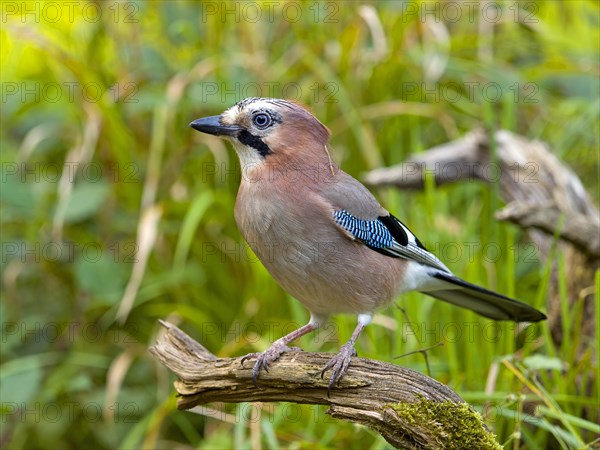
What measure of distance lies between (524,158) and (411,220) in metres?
0.94

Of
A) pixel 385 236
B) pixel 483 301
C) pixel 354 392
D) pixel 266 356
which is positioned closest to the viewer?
pixel 354 392

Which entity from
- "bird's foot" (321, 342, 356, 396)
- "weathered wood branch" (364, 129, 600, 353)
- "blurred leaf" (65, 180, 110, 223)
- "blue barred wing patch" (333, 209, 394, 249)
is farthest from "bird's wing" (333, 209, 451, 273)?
"blurred leaf" (65, 180, 110, 223)

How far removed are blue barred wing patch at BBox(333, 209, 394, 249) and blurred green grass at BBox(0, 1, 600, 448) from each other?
2.05 ft

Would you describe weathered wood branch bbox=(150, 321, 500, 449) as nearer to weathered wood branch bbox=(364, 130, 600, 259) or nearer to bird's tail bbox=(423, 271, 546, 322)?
bird's tail bbox=(423, 271, 546, 322)

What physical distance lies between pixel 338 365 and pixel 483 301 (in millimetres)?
1041

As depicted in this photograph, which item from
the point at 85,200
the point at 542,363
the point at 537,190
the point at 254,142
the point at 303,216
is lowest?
the point at 542,363

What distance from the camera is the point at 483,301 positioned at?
3654mm

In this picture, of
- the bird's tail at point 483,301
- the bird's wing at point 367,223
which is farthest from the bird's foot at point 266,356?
the bird's tail at point 483,301

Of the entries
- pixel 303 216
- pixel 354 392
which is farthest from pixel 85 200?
pixel 354 392

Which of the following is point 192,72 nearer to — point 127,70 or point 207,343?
point 127,70

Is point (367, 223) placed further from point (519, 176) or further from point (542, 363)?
point (519, 176)

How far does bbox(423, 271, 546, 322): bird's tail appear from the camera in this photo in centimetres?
350

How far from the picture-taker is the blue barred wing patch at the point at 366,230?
3.25 m

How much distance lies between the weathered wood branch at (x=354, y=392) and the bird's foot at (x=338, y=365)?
0.06 feet
